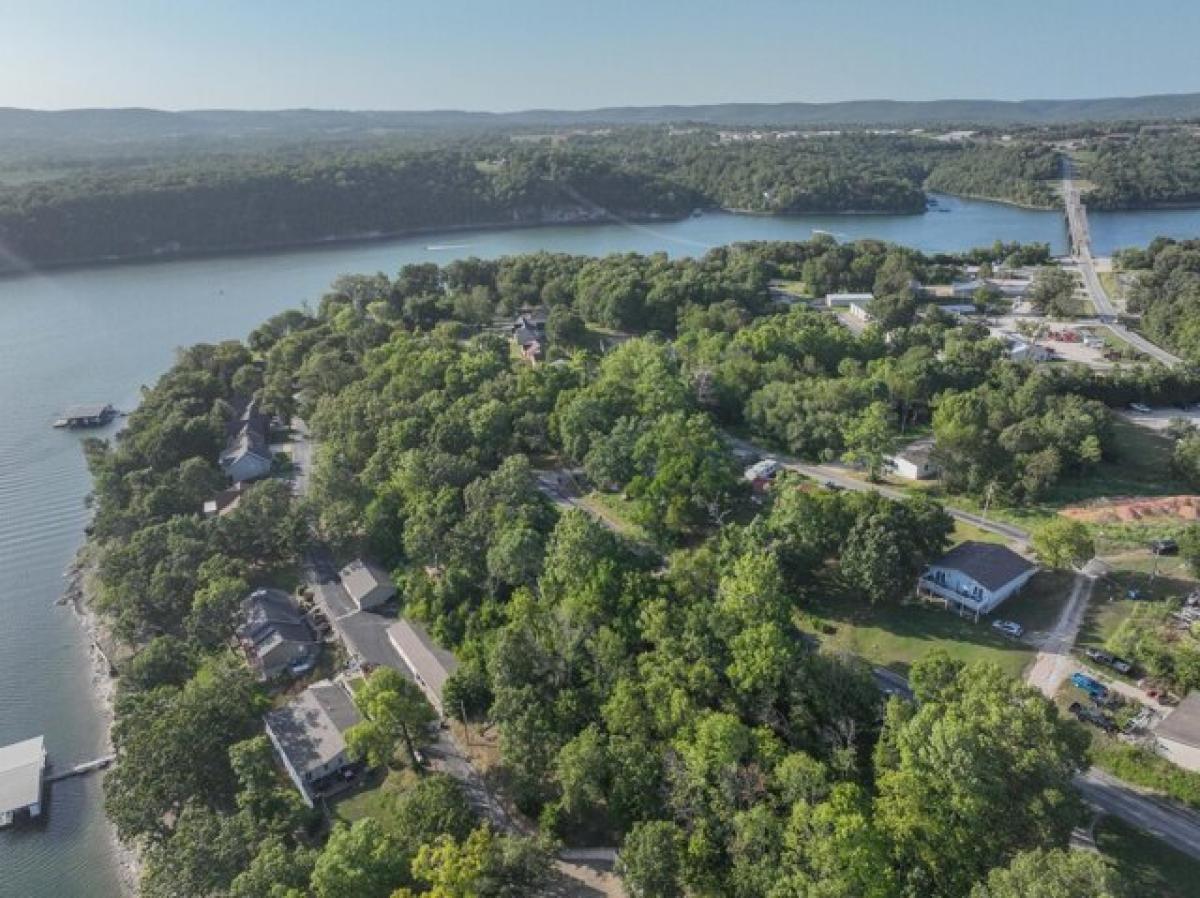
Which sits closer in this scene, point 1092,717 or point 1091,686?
point 1092,717

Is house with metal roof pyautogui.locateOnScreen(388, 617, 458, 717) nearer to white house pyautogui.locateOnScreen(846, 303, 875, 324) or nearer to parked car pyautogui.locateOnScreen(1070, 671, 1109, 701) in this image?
parked car pyautogui.locateOnScreen(1070, 671, 1109, 701)

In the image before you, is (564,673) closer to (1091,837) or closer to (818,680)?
(818,680)

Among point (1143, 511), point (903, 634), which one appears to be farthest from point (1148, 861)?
point (1143, 511)

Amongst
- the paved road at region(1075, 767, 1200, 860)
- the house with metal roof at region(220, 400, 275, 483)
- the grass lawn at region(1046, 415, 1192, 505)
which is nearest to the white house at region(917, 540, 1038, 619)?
the paved road at region(1075, 767, 1200, 860)

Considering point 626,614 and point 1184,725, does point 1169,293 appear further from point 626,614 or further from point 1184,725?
point 626,614

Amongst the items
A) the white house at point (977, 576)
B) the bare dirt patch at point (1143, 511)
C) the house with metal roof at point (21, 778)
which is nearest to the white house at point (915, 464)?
the bare dirt patch at point (1143, 511)

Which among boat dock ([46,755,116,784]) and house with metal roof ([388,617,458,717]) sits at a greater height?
house with metal roof ([388,617,458,717])
